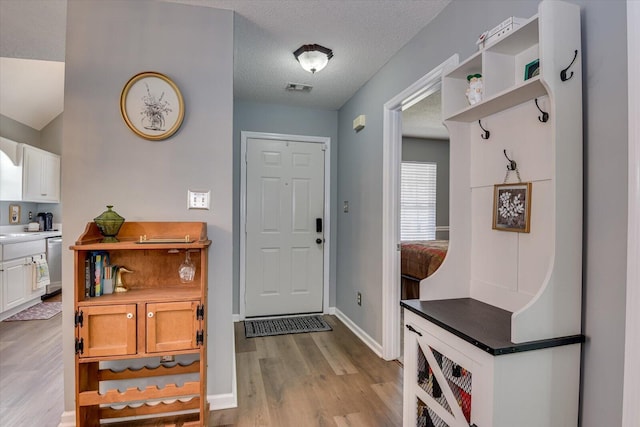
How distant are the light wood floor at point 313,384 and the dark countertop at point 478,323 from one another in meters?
0.86

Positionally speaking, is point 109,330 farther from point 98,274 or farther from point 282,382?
point 282,382

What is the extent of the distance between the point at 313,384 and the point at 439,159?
4.82 m

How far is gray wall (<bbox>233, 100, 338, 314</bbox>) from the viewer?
151 inches

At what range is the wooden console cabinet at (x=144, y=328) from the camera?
1688 millimetres

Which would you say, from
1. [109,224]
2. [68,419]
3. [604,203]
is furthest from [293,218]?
[604,203]

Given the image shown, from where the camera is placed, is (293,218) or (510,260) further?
(293,218)

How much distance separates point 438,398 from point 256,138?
317 cm

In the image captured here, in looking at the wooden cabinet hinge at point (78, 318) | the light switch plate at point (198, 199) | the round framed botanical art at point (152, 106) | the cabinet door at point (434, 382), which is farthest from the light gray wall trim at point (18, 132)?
the cabinet door at point (434, 382)

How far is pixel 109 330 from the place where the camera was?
5.56 feet

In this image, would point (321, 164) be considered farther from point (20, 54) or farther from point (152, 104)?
point (20, 54)

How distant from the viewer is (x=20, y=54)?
2.73 meters

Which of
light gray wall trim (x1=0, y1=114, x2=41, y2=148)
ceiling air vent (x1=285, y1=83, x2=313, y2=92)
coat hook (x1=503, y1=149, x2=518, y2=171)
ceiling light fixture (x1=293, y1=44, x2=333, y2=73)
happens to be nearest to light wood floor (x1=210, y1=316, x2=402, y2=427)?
coat hook (x1=503, y1=149, x2=518, y2=171)

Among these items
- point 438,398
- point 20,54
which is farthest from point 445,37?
point 20,54

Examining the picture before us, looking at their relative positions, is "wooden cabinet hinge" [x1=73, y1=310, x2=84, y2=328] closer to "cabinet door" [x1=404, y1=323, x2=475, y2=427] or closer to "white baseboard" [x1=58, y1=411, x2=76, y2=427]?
"white baseboard" [x1=58, y1=411, x2=76, y2=427]
